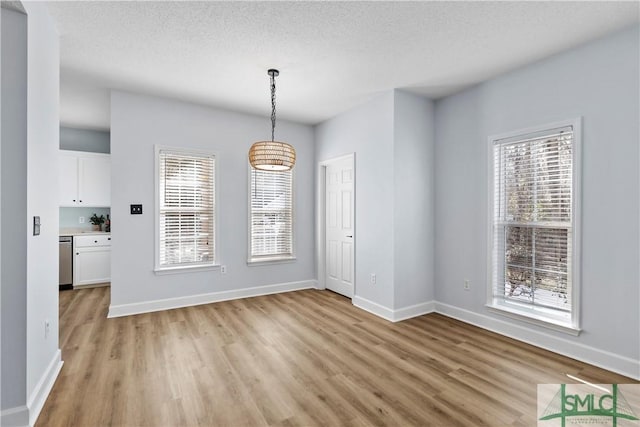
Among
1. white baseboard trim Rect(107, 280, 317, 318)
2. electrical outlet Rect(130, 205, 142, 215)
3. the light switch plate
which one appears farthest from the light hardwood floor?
electrical outlet Rect(130, 205, 142, 215)

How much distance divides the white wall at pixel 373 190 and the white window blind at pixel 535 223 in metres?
1.18

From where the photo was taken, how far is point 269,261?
5.06 metres

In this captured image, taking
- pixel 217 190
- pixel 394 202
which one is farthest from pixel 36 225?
pixel 394 202

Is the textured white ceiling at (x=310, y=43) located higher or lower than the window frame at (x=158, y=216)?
higher

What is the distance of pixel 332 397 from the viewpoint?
2.26m

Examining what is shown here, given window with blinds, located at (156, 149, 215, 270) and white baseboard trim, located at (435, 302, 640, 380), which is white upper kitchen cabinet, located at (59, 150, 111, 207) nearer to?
window with blinds, located at (156, 149, 215, 270)

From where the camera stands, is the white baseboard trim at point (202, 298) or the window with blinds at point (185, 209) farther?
the window with blinds at point (185, 209)

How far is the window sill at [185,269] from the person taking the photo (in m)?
4.25

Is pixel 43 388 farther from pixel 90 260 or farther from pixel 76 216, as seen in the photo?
pixel 76 216

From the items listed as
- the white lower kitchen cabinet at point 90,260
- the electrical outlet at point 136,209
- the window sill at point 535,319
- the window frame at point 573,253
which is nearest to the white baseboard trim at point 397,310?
the window sill at point 535,319

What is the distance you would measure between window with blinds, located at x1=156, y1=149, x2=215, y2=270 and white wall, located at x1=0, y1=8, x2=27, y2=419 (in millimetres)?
2331

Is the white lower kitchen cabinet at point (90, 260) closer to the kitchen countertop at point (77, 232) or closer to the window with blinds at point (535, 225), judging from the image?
the kitchen countertop at point (77, 232)

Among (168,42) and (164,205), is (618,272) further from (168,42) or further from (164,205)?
(164,205)

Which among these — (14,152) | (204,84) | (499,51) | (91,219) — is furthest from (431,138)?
(91,219)
